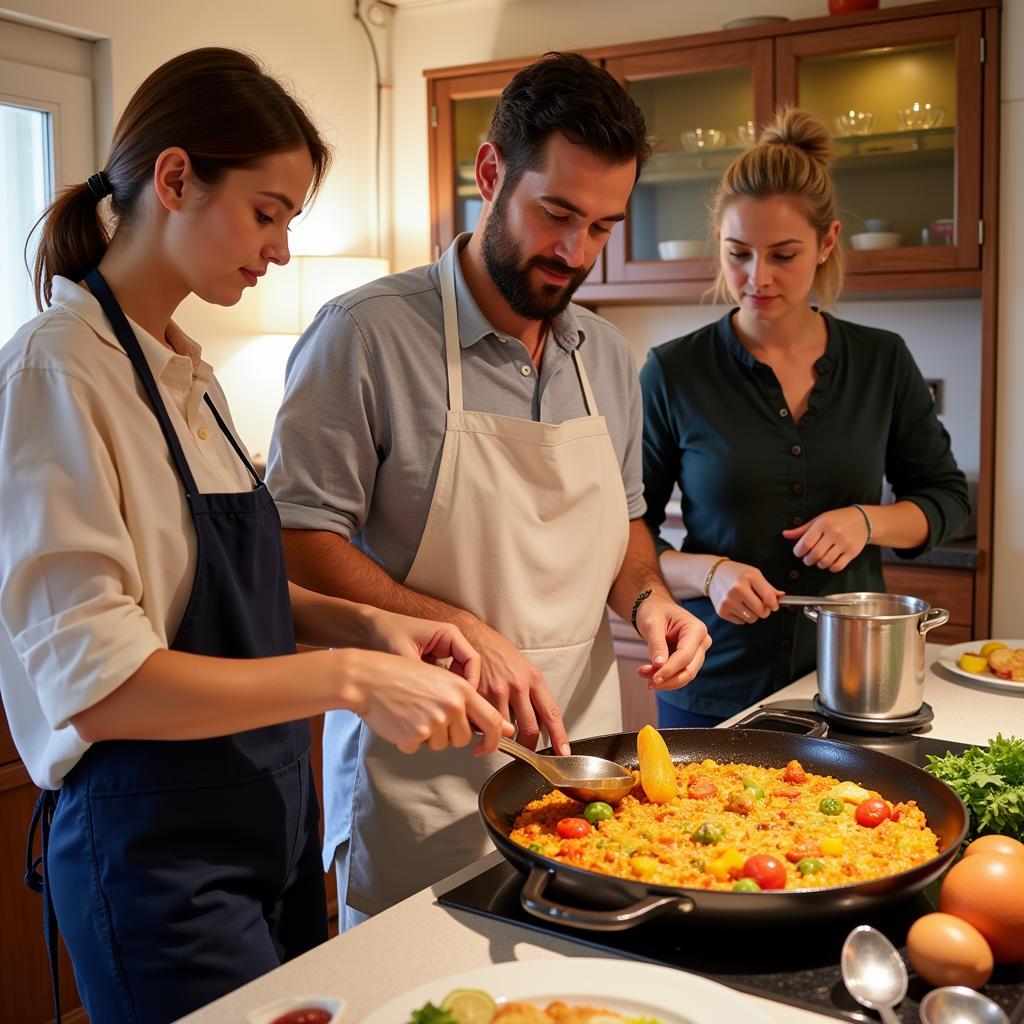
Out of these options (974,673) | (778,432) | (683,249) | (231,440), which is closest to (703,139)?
(683,249)

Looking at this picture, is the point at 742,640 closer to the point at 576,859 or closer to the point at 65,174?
the point at 576,859

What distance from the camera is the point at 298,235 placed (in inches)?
170

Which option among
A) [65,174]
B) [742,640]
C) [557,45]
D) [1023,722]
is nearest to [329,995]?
[1023,722]

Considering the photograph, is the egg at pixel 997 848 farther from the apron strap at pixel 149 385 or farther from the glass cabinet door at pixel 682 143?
the glass cabinet door at pixel 682 143

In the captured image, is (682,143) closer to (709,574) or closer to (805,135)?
(805,135)

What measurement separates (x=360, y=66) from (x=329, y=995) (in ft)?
13.5

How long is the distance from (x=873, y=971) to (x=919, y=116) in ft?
10.3

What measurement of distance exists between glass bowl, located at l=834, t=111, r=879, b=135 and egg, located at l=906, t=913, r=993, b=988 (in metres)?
3.15

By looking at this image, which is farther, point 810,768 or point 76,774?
point 810,768

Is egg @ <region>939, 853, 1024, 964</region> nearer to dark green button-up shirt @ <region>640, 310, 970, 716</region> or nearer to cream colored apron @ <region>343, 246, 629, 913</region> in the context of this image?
cream colored apron @ <region>343, 246, 629, 913</region>

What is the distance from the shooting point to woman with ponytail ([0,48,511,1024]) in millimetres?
1120

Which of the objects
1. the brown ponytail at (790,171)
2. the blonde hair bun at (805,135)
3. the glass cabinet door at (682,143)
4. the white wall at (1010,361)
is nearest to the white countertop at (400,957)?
the brown ponytail at (790,171)

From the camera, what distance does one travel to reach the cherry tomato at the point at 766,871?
1137mm

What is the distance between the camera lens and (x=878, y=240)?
3.61 meters
